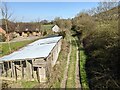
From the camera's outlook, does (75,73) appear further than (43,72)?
Yes

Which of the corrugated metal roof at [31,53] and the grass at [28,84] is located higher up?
the corrugated metal roof at [31,53]

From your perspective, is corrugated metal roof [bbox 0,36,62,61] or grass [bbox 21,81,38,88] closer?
grass [bbox 21,81,38,88]

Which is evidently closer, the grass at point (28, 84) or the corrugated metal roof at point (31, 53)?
the grass at point (28, 84)

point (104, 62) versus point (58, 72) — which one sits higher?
point (104, 62)

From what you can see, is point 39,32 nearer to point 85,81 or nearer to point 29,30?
point 29,30

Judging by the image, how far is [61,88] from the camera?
13.8 meters

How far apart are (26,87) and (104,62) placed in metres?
6.02

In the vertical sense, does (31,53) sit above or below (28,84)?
above

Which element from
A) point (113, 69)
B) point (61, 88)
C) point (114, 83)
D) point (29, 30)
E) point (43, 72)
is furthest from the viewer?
point (29, 30)

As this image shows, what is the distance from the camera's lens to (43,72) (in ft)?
50.4

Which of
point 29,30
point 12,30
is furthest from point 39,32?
point 12,30

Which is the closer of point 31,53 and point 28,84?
point 28,84

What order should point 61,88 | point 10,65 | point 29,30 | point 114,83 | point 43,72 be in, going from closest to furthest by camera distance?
point 114,83 < point 61,88 < point 43,72 < point 10,65 < point 29,30

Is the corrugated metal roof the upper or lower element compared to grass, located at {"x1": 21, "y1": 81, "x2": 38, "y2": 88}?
upper
